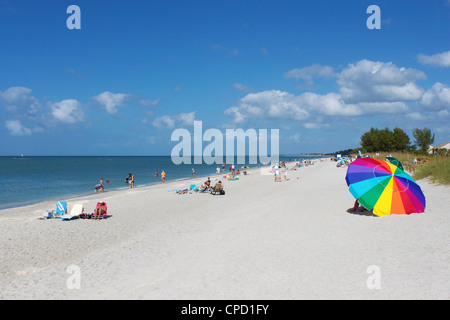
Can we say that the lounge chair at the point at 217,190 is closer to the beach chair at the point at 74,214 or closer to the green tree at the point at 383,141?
the beach chair at the point at 74,214

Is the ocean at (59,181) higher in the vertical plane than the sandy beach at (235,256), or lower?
lower

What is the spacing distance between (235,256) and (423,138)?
74667mm

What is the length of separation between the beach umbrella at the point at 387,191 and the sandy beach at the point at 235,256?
40 cm

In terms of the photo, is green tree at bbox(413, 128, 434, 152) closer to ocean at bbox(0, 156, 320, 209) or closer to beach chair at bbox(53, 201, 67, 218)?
ocean at bbox(0, 156, 320, 209)

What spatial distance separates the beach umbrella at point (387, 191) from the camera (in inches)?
416

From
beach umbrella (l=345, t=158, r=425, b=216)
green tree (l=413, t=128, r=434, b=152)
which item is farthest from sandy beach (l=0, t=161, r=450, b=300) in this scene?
green tree (l=413, t=128, r=434, b=152)

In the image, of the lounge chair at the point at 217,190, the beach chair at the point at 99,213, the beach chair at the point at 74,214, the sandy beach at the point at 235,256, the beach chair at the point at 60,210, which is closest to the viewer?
the sandy beach at the point at 235,256

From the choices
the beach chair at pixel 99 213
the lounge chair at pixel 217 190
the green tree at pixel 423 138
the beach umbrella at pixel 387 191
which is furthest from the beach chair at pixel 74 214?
the green tree at pixel 423 138

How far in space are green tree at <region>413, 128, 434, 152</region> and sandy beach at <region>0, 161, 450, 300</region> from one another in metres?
64.9

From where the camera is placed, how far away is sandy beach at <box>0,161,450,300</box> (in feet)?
18.1

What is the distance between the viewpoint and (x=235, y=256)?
730 centimetres

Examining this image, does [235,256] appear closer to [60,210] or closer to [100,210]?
[100,210]

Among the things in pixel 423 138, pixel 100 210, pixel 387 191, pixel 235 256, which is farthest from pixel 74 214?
pixel 423 138
